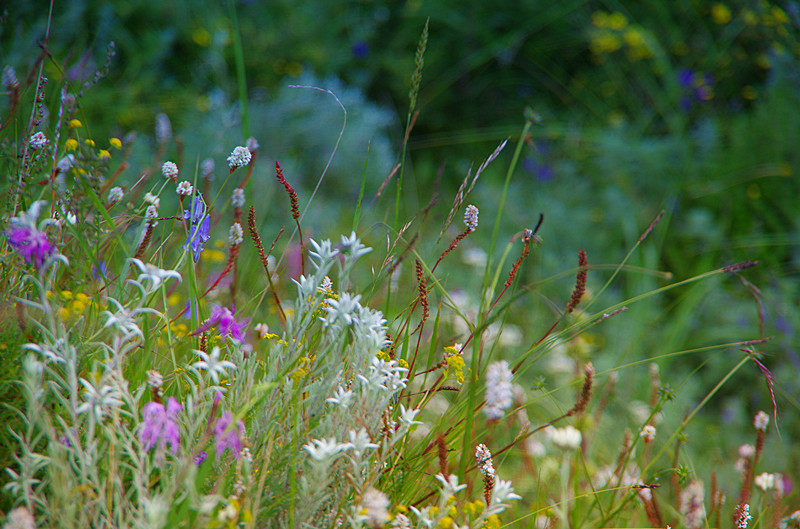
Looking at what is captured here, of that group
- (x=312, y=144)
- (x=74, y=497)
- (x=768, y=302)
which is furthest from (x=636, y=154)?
(x=74, y=497)

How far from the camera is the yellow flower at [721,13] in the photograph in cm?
420

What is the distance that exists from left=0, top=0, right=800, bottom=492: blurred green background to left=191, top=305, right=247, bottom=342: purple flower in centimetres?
187

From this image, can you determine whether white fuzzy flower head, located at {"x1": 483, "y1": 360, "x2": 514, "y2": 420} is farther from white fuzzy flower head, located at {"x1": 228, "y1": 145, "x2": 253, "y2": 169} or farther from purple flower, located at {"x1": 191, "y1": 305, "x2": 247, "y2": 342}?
white fuzzy flower head, located at {"x1": 228, "y1": 145, "x2": 253, "y2": 169}

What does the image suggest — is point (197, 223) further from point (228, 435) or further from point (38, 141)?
point (228, 435)

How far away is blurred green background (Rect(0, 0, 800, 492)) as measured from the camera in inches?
120

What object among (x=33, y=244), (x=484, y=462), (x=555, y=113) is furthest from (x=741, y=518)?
(x=555, y=113)

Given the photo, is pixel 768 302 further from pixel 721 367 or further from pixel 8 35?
pixel 8 35

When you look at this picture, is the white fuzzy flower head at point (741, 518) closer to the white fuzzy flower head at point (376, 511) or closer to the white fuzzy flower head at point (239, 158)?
the white fuzzy flower head at point (376, 511)

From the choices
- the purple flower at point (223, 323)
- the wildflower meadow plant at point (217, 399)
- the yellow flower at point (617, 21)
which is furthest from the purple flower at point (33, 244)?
the yellow flower at point (617, 21)

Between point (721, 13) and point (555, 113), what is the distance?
1.28m

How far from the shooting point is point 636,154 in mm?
3643

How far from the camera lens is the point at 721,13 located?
165 inches

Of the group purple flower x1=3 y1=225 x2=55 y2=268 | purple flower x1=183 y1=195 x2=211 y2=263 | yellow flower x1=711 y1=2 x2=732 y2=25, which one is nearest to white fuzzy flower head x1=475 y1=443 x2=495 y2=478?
purple flower x1=183 y1=195 x2=211 y2=263

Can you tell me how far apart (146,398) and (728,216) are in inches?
140
